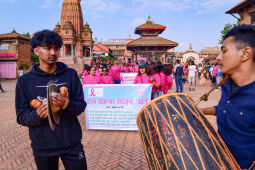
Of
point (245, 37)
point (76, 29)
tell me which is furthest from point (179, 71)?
point (76, 29)

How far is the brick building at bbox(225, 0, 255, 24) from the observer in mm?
16016

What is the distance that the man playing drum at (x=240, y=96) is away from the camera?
133 cm

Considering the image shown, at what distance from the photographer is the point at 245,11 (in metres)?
17.3

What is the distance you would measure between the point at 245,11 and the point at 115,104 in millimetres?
18993

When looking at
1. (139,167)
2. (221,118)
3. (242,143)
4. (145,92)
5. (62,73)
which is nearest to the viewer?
(242,143)

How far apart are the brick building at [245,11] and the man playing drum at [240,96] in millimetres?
18694

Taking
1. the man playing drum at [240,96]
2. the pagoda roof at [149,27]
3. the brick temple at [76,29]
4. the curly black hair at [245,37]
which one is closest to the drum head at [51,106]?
the man playing drum at [240,96]

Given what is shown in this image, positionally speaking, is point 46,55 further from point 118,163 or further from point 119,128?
point 119,128

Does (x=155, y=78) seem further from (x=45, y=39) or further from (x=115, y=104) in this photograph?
(x=45, y=39)

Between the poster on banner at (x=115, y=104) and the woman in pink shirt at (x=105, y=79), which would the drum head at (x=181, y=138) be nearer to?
the poster on banner at (x=115, y=104)

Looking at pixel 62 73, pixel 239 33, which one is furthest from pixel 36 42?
pixel 239 33

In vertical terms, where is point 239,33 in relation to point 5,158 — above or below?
above

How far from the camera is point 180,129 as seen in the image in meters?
1.45

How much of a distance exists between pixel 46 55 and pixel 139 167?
268 cm
